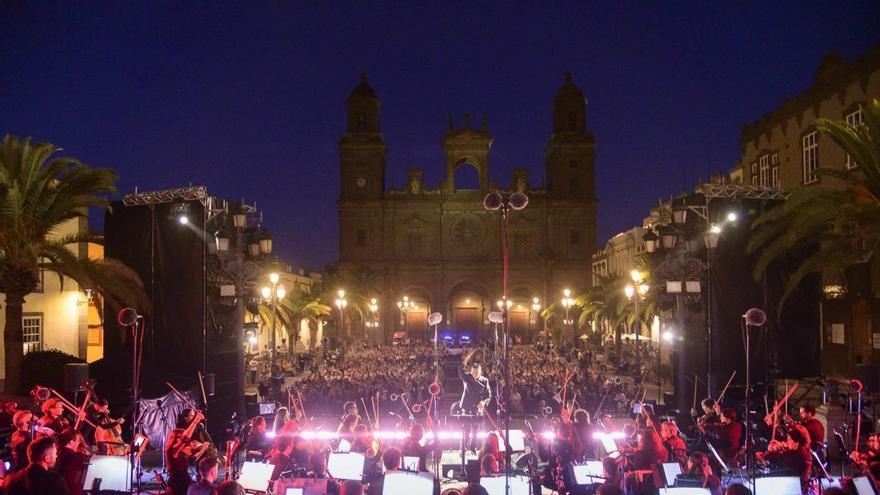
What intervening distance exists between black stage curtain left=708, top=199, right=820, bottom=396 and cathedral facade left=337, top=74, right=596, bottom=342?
43.5 m

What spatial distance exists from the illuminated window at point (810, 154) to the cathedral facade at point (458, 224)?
1275 inches

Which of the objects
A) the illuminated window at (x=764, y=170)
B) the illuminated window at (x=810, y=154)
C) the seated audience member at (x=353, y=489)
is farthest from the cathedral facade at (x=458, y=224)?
the seated audience member at (x=353, y=489)

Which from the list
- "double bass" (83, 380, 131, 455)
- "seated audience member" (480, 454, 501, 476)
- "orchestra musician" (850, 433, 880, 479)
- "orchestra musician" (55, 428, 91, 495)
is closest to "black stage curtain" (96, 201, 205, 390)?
"double bass" (83, 380, 131, 455)

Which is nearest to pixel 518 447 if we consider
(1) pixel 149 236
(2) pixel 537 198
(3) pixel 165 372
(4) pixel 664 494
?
(4) pixel 664 494

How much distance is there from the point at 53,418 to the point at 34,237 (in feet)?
23.6

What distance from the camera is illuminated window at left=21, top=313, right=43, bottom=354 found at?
22.7 meters

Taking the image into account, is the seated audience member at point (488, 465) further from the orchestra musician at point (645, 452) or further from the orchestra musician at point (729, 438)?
the orchestra musician at point (729, 438)

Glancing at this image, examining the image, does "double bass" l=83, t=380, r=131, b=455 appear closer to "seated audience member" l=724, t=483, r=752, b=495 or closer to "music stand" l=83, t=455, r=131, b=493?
"music stand" l=83, t=455, r=131, b=493

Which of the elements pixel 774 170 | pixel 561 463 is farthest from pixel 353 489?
pixel 774 170

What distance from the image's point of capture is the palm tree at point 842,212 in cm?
1483

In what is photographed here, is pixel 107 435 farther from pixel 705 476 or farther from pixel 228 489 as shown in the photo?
pixel 705 476

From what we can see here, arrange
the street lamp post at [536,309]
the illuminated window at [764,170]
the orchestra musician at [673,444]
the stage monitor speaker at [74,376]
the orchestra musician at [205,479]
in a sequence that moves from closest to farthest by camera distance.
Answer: the orchestra musician at [205,479] → the orchestra musician at [673,444] → the stage monitor speaker at [74,376] → the illuminated window at [764,170] → the street lamp post at [536,309]

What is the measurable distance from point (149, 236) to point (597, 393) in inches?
520

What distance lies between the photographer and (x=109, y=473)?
8.86 metres
